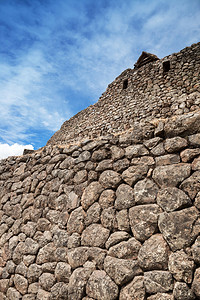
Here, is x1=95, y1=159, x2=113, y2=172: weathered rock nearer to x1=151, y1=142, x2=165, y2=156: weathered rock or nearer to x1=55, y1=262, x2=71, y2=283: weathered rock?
x1=151, y1=142, x2=165, y2=156: weathered rock

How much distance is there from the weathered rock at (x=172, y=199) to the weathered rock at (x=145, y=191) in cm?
9

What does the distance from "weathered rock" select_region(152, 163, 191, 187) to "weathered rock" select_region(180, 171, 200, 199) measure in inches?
2.2

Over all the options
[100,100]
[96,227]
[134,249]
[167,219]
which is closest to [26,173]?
[96,227]

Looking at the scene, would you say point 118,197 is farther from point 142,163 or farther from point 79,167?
point 79,167

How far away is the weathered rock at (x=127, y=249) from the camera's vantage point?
2.28 meters

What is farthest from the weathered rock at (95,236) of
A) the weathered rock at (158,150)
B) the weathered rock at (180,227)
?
Result: the weathered rock at (158,150)

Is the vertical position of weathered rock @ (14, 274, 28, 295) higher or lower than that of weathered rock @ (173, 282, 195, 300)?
lower

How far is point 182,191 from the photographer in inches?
86.6

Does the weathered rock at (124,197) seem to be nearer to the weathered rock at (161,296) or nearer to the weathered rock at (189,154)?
the weathered rock at (189,154)

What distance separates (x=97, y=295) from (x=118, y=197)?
1.18m

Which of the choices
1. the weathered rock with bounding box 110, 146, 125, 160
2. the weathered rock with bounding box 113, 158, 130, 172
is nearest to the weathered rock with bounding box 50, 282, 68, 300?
the weathered rock with bounding box 113, 158, 130, 172

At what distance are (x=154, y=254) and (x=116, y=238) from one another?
21.2 inches

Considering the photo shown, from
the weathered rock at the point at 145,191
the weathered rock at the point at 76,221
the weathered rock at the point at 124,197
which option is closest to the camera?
the weathered rock at the point at 145,191

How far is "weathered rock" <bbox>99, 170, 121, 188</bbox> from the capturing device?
2.85 meters
